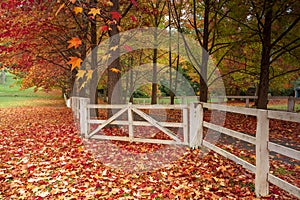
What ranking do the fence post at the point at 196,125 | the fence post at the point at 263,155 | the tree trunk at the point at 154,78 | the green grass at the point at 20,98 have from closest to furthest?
the fence post at the point at 263,155 → the fence post at the point at 196,125 → the tree trunk at the point at 154,78 → the green grass at the point at 20,98

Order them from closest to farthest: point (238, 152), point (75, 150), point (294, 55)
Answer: point (238, 152), point (75, 150), point (294, 55)

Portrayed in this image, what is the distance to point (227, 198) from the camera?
12.4ft

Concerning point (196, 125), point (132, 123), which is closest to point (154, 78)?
point (132, 123)

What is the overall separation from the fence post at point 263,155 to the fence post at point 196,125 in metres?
2.34

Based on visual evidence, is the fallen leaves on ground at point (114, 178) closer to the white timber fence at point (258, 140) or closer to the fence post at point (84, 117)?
the white timber fence at point (258, 140)

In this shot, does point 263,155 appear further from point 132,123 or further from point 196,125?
point 132,123

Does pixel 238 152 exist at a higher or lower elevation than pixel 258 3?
lower

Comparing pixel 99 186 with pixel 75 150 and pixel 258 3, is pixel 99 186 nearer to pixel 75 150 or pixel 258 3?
pixel 75 150

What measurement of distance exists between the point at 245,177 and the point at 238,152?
161 centimetres

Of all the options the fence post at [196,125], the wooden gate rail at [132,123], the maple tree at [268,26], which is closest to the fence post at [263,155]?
the fence post at [196,125]

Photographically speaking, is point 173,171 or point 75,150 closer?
point 173,171

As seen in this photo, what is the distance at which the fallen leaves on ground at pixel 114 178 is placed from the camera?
161 inches

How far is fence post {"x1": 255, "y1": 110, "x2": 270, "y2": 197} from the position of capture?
377 centimetres

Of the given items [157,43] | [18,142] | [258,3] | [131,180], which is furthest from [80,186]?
[157,43]
